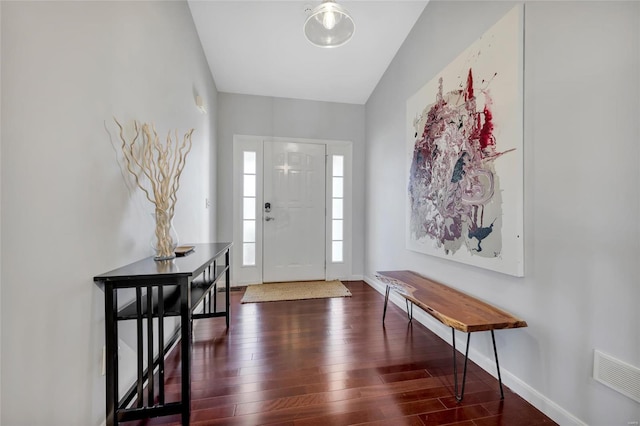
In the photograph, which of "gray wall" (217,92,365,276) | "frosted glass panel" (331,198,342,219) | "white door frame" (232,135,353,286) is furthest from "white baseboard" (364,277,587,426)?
"frosted glass panel" (331,198,342,219)

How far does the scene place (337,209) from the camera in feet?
12.3

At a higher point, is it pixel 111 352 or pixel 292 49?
pixel 292 49

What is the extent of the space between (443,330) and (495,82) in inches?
70.3

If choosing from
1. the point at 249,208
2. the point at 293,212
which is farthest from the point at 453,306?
the point at 249,208

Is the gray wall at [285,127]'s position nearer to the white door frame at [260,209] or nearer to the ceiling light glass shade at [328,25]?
the white door frame at [260,209]

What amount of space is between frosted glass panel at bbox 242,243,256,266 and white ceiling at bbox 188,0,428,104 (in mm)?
2037

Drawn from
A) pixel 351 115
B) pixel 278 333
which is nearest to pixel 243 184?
pixel 351 115

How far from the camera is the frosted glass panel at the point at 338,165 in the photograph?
3754mm

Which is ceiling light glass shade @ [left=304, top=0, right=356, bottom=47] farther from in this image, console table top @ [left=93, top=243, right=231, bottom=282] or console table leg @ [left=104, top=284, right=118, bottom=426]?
console table leg @ [left=104, top=284, right=118, bottom=426]

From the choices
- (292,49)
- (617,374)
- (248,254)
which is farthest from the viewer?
(248,254)

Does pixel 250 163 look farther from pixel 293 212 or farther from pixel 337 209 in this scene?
pixel 337 209

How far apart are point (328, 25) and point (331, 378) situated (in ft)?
7.45

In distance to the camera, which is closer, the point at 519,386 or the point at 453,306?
the point at 519,386

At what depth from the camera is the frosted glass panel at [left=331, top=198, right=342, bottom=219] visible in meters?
3.75
